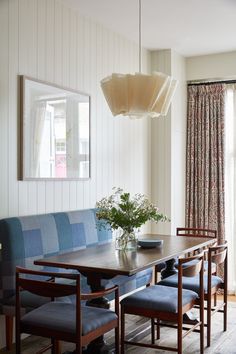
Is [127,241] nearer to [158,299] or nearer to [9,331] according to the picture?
[158,299]

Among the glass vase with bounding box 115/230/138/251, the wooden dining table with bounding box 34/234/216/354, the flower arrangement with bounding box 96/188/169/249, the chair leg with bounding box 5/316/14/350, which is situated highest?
the flower arrangement with bounding box 96/188/169/249

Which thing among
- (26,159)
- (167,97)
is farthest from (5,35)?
(167,97)

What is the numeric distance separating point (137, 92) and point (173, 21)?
1.57m

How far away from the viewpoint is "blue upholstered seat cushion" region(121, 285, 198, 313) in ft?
10.3

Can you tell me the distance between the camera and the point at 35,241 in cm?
350

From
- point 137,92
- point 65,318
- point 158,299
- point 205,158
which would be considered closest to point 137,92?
point 137,92

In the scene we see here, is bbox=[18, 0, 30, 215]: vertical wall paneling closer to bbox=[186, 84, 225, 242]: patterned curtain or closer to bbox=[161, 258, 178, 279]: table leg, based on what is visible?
bbox=[161, 258, 178, 279]: table leg

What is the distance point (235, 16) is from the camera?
4316mm

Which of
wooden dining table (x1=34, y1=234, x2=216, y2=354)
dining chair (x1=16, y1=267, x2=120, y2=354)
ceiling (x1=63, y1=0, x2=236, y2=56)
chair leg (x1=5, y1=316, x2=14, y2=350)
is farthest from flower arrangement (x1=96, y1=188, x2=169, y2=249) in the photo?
ceiling (x1=63, y1=0, x2=236, y2=56)

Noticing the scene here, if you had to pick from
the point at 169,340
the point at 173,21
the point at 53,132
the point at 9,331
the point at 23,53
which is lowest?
the point at 169,340

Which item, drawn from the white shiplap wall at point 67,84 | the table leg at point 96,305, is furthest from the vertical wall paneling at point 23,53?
the table leg at point 96,305

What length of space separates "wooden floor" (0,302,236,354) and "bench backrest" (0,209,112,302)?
2.07 feet

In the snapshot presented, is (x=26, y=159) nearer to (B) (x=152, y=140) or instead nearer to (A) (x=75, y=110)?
(A) (x=75, y=110)

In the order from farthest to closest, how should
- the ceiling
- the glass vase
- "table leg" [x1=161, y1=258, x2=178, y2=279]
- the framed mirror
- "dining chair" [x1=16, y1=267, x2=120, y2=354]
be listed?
"table leg" [x1=161, y1=258, x2=178, y2=279] → the ceiling → the framed mirror → the glass vase → "dining chair" [x1=16, y1=267, x2=120, y2=354]
